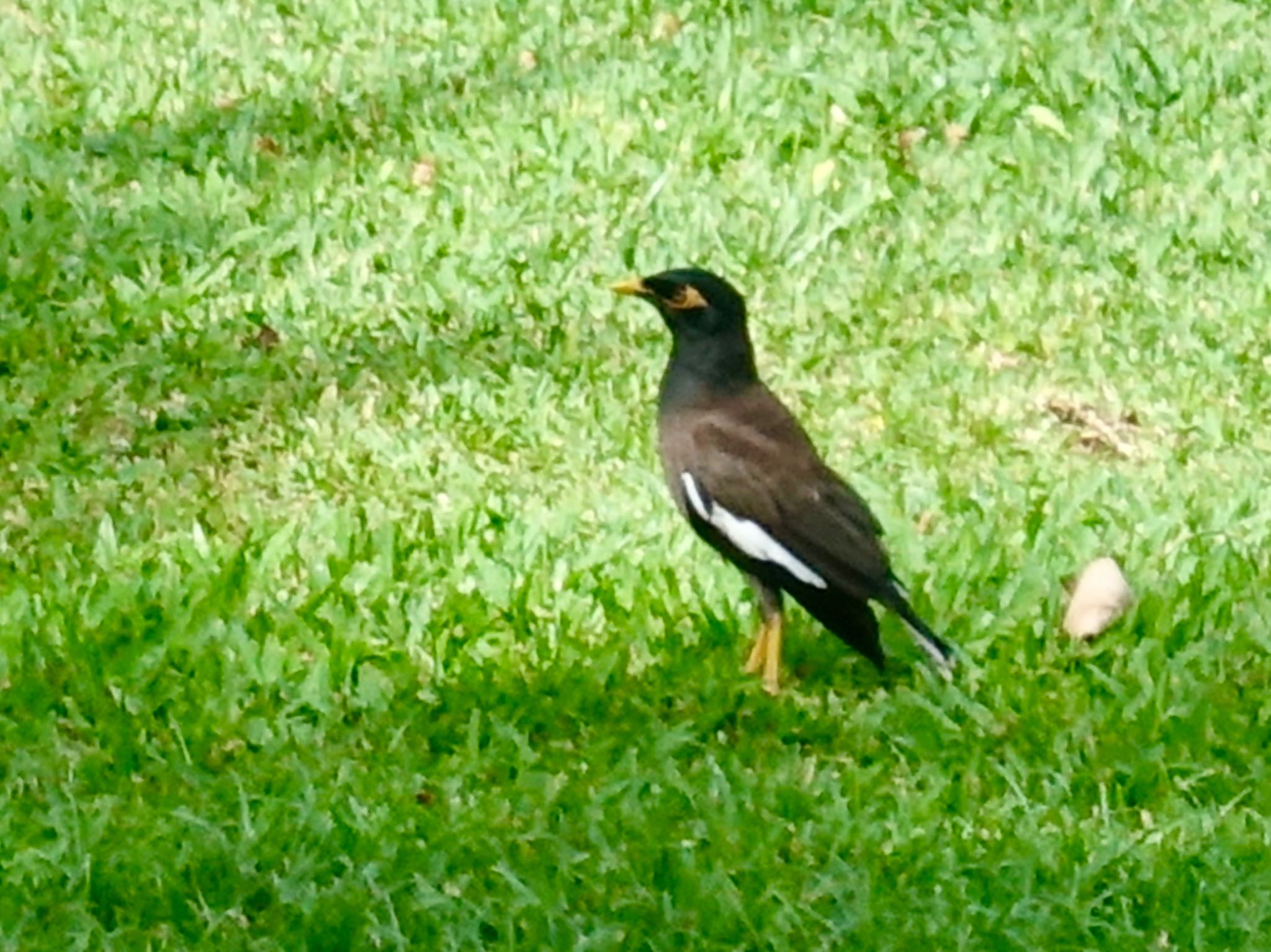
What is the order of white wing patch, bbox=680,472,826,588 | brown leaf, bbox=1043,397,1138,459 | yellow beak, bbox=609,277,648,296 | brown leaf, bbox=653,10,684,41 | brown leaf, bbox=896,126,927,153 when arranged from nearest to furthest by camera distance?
white wing patch, bbox=680,472,826,588
yellow beak, bbox=609,277,648,296
brown leaf, bbox=1043,397,1138,459
brown leaf, bbox=896,126,927,153
brown leaf, bbox=653,10,684,41

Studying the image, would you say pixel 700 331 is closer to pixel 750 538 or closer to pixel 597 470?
pixel 750 538

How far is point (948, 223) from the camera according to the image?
857cm

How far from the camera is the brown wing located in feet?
19.0

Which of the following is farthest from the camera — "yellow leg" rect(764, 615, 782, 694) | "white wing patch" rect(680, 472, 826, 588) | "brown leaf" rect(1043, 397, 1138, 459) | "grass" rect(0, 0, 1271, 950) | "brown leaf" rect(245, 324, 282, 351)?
"brown leaf" rect(245, 324, 282, 351)

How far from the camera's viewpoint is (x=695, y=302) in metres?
6.23

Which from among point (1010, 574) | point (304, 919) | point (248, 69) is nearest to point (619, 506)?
point (1010, 574)

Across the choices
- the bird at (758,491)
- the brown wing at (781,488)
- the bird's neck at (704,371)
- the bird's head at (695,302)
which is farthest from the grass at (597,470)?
the bird's head at (695,302)

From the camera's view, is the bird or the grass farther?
the bird

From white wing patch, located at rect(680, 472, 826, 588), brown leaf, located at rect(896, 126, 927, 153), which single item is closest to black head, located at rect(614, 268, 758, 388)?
white wing patch, located at rect(680, 472, 826, 588)

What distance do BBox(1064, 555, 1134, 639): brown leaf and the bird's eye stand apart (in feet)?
3.58

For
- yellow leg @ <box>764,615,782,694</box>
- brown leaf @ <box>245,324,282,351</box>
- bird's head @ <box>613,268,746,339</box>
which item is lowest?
brown leaf @ <box>245,324,282,351</box>

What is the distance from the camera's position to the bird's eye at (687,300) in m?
6.23

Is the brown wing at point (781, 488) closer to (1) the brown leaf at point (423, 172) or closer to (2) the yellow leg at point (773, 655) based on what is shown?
(2) the yellow leg at point (773, 655)

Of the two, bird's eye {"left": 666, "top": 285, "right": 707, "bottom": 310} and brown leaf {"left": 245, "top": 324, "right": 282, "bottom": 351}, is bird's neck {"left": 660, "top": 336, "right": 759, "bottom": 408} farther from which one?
brown leaf {"left": 245, "top": 324, "right": 282, "bottom": 351}
